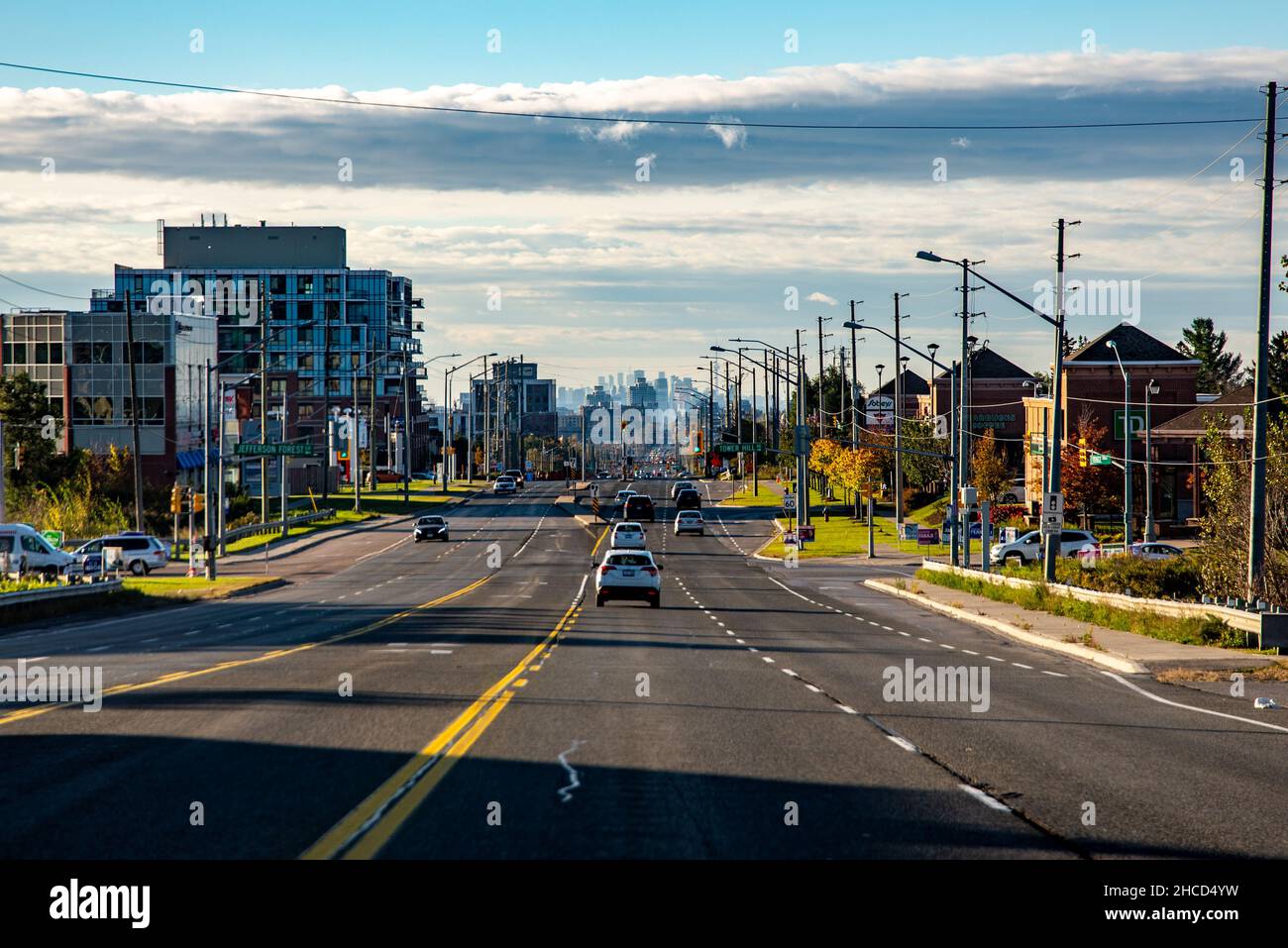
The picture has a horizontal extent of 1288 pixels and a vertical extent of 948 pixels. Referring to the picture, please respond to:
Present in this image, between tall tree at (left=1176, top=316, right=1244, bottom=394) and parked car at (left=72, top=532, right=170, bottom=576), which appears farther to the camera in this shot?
tall tree at (left=1176, top=316, right=1244, bottom=394)

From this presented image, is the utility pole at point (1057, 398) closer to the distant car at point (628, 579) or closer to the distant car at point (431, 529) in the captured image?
the distant car at point (628, 579)

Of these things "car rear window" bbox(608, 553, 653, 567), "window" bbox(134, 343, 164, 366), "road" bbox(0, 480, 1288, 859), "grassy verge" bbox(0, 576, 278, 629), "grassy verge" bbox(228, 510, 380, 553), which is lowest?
"grassy verge" bbox(228, 510, 380, 553)

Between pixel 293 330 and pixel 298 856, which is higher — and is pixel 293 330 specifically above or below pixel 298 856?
above

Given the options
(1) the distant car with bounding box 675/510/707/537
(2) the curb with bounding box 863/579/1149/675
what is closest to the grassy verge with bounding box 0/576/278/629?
(2) the curb with bounding box 863/579/1149/675

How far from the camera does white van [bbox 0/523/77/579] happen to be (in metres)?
49.1

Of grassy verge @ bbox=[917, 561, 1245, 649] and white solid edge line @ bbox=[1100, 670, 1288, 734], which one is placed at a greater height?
white solid edge line @ bbox=[1100, 670, 1288, 734]

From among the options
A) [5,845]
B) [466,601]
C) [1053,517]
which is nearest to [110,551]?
[466,601]

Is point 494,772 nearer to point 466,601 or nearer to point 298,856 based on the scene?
point 298,856

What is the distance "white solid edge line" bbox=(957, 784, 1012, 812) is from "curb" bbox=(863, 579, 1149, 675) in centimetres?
1356

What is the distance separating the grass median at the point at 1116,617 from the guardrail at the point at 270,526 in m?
44.8

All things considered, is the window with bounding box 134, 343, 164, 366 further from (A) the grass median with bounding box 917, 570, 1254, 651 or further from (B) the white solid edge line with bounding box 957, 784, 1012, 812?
(B) the white solid edge line with bounding box 957, 784, 1012, 812

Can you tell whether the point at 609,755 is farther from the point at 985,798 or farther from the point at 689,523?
the point at 689,523
